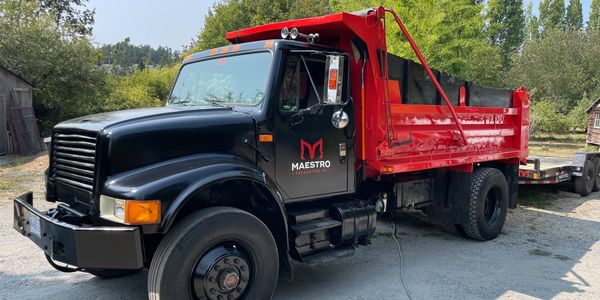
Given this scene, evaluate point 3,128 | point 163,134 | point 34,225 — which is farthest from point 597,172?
point 3,128

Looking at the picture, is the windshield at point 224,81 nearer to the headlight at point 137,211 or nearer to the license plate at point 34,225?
the headlight at point 137,211

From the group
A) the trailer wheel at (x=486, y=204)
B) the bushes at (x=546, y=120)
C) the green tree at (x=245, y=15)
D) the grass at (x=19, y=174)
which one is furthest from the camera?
the bushes at (x=546, y=120)

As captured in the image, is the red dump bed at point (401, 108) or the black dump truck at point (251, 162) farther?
the red dump bed at point (401, 108)

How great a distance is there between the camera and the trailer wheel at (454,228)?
6.70m

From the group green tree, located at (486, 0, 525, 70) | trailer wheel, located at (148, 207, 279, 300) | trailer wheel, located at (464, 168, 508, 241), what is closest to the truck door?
trailer wheel, located at (148, 207, 279, 300)

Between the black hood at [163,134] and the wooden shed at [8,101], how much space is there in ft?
50.8

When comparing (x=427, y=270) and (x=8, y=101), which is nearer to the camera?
(x=427, y=270)

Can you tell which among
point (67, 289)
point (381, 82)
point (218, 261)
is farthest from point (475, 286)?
point (67, 289)

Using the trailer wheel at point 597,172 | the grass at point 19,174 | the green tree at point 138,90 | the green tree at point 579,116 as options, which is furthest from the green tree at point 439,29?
the green tree at point 579,116

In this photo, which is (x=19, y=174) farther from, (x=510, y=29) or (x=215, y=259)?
(x=510, y=29)

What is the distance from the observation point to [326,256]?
4.41m

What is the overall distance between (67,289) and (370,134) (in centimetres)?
345

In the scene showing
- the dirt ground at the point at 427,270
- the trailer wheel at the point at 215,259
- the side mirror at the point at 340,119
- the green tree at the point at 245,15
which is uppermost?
the green tree at the point at 245,15

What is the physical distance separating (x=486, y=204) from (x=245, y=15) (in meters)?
25.8
